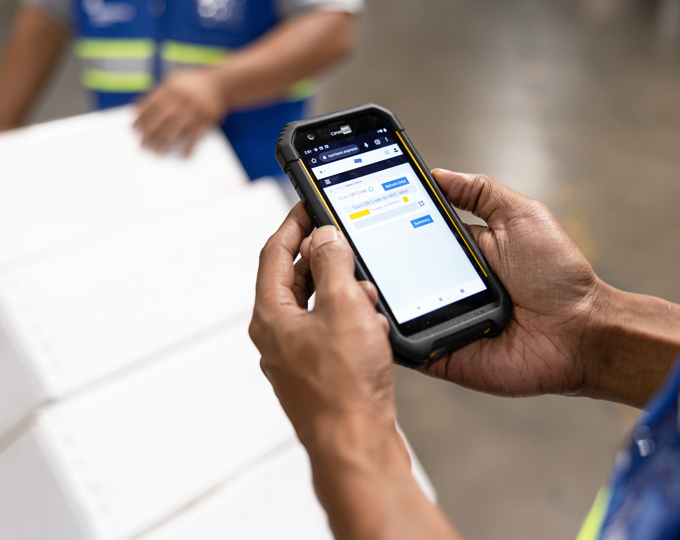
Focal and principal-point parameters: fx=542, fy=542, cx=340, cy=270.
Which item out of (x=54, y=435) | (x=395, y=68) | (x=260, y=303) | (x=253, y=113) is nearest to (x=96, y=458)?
(x=54, y=435)

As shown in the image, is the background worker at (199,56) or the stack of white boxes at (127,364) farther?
the background worker at (199,56)

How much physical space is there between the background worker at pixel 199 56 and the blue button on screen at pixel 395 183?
49 cm

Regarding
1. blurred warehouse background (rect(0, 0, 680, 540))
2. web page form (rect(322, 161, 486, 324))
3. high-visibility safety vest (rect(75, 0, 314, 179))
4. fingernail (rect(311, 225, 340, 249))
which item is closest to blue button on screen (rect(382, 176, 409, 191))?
web page form (rect(322, 161, 486, 324))

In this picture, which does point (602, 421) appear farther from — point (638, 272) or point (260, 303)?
point (260, 303)

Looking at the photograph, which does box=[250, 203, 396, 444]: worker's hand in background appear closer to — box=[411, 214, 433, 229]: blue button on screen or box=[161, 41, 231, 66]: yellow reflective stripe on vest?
box=[411, 214, 433, 229]: blue button on screen

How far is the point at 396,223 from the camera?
2.41ft

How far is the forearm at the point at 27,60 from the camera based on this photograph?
1362 millimetres

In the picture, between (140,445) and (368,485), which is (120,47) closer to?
(140,445)

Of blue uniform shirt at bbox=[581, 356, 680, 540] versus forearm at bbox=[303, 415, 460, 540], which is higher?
forearm at bbox=[303, 415, 460, 540]

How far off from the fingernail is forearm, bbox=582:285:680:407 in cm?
39

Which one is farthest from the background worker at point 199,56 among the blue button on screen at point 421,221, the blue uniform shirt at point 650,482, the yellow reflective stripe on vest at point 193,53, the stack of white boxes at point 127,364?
the blue uniform shirt at point 650,482

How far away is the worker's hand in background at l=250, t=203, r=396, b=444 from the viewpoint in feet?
1.70

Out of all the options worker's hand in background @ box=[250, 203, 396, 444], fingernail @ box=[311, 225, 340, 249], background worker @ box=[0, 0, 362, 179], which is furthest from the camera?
background worker @ box=[0, 0, 362, 179]

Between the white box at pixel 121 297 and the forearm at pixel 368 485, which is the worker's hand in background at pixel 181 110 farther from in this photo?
the forearm at pixel 368 485
